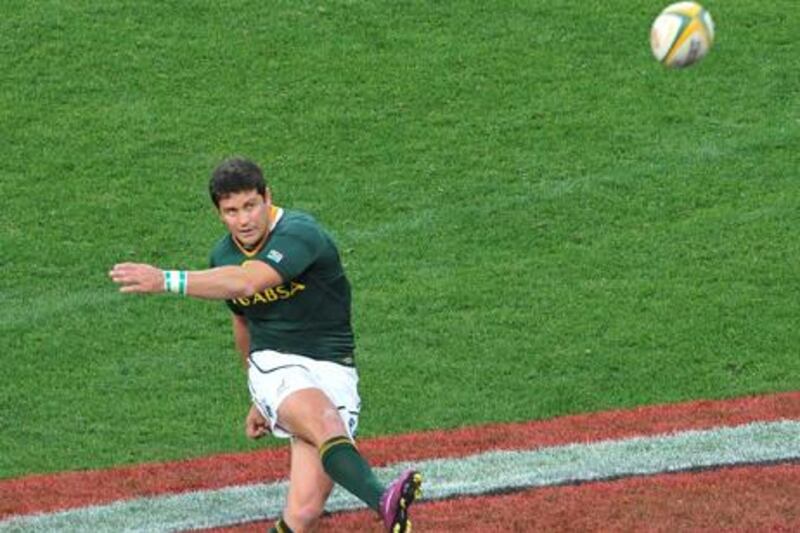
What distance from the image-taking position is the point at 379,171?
47.2 feet

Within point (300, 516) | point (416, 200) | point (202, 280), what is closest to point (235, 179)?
point (202, 280)

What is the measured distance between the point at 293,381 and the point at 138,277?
103cm

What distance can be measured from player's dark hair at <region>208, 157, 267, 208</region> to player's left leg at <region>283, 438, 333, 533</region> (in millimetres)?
1091

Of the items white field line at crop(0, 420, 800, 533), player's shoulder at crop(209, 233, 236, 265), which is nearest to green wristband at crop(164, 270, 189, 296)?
player's shoulder at crop(209, 233, 236, 265)

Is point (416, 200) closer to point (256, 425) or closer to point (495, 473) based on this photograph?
point (495, 473)

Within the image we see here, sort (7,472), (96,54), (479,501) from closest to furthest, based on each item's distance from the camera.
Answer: (479,501) < (7,472) < (96,54)

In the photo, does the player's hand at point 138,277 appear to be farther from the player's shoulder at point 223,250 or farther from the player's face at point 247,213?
the player's shoulder at point 223,250

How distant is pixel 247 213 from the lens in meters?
8.02

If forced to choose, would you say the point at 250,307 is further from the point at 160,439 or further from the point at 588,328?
the point at 588,328

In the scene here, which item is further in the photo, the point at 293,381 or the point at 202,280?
the point at 293,381

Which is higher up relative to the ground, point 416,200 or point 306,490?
point 416,200

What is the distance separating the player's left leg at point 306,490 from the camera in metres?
8.05

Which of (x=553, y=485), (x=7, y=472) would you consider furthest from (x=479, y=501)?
(x=7, y=472)

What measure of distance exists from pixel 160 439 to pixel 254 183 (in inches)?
116
